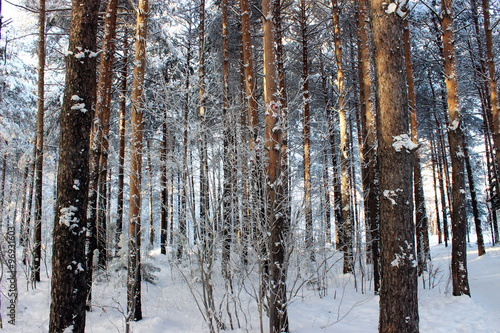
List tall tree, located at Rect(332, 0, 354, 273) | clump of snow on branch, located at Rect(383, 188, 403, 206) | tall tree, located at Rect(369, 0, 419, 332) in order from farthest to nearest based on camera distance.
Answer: tall tree, located at Rect(332, 0, 354, 273)
clump of snow on branch, located at Rect(383, 188, 403, 206)
tall tree, located at Rect(369, 0, 419, 332)

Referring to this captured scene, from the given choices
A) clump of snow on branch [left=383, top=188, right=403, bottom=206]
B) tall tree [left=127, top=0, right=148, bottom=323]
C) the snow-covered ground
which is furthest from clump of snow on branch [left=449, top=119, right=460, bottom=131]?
tall tree [left=127, top=0, right=148, bottom=323]

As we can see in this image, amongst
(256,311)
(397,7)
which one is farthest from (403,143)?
(256,311)

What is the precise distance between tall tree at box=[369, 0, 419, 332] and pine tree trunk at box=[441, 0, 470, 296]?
4720 mm

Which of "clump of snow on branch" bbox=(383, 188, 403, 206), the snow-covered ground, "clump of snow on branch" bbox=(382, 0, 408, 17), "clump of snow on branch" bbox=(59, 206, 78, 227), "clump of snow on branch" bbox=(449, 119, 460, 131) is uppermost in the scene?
"clump of snow on branch" bbox=(382, 0, 408, 17)

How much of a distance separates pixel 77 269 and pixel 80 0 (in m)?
3.48

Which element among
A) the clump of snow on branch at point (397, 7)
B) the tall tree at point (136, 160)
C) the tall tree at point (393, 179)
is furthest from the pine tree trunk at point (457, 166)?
the tall tree at point (136, 160)

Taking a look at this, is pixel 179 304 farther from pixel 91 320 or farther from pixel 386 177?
pixel 386 177

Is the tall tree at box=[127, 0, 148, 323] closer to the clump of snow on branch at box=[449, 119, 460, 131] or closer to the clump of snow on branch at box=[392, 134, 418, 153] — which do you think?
the clump of snow on branch at box=[392, 134, 418, 153]

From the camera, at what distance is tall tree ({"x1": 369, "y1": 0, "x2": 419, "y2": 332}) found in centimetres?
386

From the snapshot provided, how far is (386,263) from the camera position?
13.1ft

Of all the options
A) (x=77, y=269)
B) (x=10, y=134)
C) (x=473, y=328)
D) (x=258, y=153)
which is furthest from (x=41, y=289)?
(x=473, y=328)

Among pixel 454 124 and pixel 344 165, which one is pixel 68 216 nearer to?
pixel 344 165

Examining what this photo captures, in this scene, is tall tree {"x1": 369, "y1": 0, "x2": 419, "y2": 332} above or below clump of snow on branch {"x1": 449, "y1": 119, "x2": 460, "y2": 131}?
below

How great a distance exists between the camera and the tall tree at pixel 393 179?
12.7ft
